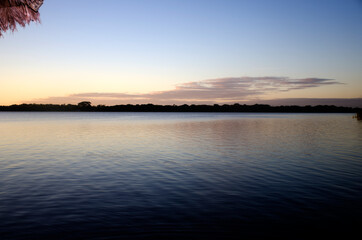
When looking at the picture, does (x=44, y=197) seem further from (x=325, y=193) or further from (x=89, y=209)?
(x=325, y=193)

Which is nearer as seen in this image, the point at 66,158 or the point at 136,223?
the point at 136,223

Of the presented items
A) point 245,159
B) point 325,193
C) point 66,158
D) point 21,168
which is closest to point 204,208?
point 325,193

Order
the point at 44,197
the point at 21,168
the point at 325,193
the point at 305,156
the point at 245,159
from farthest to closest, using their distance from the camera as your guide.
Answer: the point at 305,156
the point at 245,159
the point at 21,168
the point at 325,193
the point at 44,197

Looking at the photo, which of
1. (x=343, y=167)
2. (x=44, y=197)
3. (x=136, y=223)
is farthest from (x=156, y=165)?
(x=343, y=167)

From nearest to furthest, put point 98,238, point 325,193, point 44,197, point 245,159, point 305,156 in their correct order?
1. point 98,238
2. point 44,197
3. point 325,193
4. point 245,159
5. point 305,156

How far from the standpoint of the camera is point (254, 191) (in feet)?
47.0

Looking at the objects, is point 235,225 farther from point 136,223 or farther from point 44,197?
point 44,197

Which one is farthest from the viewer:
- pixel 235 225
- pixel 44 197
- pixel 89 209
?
pixel 44 197

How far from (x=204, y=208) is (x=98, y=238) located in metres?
4.56

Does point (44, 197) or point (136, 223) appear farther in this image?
point (44, 197)

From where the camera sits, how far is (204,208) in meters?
11.7

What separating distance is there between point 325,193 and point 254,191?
349 centimetres

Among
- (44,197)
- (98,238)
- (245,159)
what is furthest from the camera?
A: (245,159)

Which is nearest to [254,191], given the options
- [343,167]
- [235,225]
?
[235,225]
